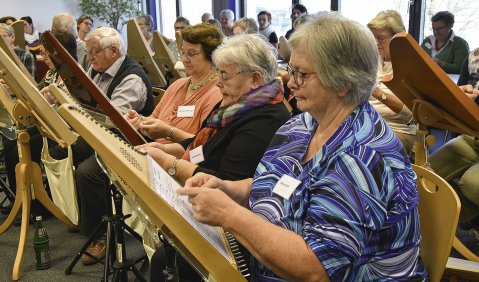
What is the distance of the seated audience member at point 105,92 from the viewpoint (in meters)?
2.87

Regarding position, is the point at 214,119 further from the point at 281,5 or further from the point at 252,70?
the point at 281,5

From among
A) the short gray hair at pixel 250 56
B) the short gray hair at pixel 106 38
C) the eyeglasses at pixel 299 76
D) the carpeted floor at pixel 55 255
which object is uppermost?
the eyeglasses at pixel 299 76

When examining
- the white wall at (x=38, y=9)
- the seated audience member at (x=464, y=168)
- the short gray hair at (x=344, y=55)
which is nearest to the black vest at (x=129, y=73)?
the seated audience member at (x=464, y=168)

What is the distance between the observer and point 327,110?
4.20 feet

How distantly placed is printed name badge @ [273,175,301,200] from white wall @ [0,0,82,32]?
34.1ft

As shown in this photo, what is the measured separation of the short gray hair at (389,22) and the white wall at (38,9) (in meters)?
9.41

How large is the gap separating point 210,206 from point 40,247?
1984 mm

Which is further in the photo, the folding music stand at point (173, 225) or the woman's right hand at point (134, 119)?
the woman's right hand at point (134, 119)

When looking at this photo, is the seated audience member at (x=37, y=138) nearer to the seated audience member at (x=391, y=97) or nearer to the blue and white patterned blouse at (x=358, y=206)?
the seated audience member at (x=391, y=97)

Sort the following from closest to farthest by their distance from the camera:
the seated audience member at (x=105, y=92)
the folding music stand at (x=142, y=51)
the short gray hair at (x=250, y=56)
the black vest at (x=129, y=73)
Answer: the short gray hair at (x=250, y=56) < the seated audience member at (x=105, y=92) < the black vest at (x=129, y=73) < the folding music stand at (x=142, y=51)

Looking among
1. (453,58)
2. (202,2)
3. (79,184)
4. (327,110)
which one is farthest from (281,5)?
(327,110)

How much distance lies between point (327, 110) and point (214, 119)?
Result: 851mm

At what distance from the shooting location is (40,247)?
2.74 m

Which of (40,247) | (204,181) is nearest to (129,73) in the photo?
(40,247)
